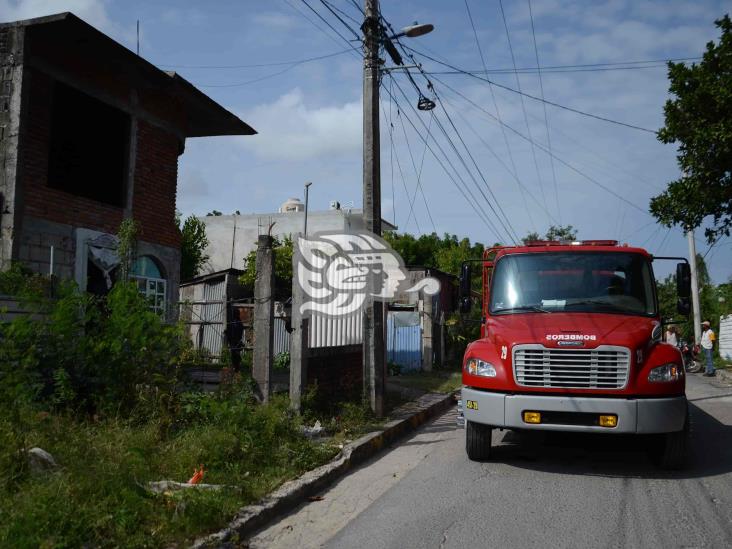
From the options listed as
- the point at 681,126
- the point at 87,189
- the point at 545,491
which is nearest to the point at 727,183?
the point at 681,126

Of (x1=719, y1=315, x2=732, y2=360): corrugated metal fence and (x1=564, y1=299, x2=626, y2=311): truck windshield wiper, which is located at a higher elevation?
(x1=564, y1=299, x2=626, y2=311): truck windshield wiper

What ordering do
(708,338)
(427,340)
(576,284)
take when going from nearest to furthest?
(576,284) → (427,340) → (708,338)

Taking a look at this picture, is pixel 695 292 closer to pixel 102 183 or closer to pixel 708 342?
pixel 708 342

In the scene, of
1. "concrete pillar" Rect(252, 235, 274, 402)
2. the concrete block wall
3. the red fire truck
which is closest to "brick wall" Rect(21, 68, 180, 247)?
the concrete block wall

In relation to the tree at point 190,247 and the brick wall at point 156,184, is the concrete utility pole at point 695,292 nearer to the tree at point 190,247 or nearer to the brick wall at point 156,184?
the brick wall at point 156,184

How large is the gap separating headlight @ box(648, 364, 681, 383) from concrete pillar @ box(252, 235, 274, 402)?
14.6 feet

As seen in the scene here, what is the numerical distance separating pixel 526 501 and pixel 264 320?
406 centimetres

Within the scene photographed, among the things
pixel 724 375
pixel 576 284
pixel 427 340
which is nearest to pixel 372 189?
pixel 576 284

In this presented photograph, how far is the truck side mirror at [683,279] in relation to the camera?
7.73m

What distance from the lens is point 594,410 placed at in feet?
21.5

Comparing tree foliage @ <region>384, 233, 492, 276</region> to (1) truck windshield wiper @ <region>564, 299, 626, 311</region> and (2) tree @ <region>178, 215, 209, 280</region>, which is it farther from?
(1) truck windshield wiper @ <region>564, 299, 626, 311</region>

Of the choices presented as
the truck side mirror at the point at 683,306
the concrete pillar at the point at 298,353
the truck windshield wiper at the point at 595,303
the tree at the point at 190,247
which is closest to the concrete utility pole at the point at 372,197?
the concrete pillar at the point at 298,353

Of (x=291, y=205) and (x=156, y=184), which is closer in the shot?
(x=156, y=184)

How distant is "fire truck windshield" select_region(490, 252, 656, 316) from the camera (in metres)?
7.76
